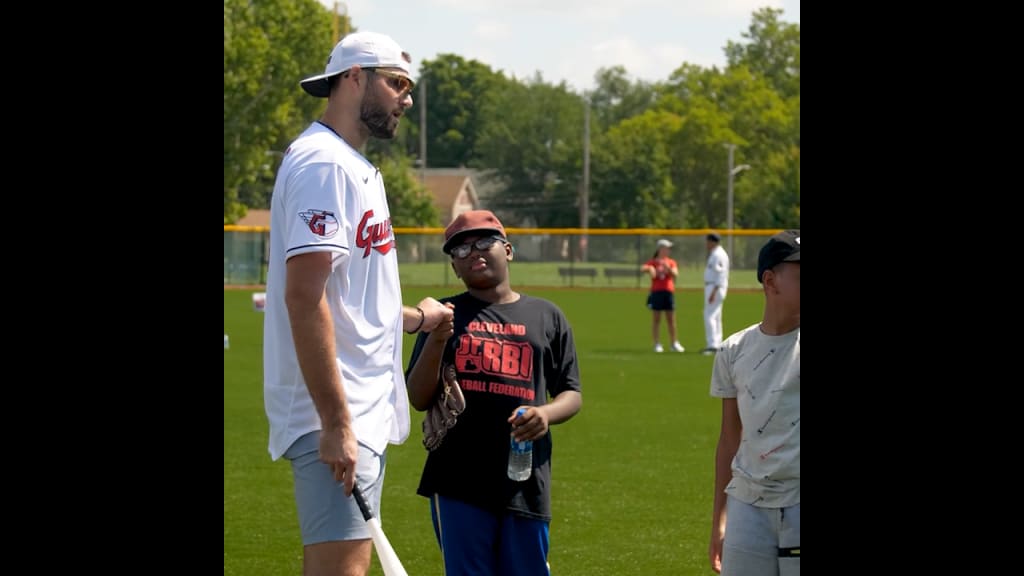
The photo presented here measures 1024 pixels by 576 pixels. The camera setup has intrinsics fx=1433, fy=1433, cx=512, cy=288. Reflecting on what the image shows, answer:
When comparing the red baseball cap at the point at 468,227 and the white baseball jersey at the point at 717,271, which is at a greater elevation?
the red baseball cap at the point at 468,227

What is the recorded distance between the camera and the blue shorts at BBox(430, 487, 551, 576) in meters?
5.46

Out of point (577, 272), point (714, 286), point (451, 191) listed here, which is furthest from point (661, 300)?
point (451, 191)

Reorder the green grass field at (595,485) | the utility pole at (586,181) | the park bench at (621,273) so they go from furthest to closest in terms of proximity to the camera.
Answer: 1. the utility pole at (586,181)
2. the park bench at (621,273)
3. the green grass field at (595,485)

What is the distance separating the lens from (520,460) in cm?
550

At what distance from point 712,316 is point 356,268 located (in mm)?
19913

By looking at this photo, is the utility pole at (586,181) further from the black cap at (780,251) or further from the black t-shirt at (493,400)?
the black cap at (780,251)

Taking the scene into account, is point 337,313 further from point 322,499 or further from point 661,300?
point 661,300

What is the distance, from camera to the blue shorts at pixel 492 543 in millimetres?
5461

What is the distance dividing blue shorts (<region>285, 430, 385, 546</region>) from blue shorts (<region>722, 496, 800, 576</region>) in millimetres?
1281

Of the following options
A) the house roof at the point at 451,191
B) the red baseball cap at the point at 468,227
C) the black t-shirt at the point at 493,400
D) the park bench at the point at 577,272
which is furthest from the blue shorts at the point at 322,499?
the house roof at the point at 451,191

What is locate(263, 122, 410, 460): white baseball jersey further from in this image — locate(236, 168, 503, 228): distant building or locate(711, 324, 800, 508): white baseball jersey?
locate(236, 168, 503, 228): distant building

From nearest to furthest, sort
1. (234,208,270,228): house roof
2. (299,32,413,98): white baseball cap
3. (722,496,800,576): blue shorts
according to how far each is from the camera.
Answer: (299,32,413,98): white baseball cap → (722,496,800,576): blue shorts → (234,208,270,228): house roof

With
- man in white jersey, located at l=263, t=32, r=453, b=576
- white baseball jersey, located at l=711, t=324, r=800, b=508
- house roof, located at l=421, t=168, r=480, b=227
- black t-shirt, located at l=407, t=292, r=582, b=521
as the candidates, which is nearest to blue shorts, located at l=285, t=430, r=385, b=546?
man in white jersey, located at l=263, t=32, r=453, b=576
